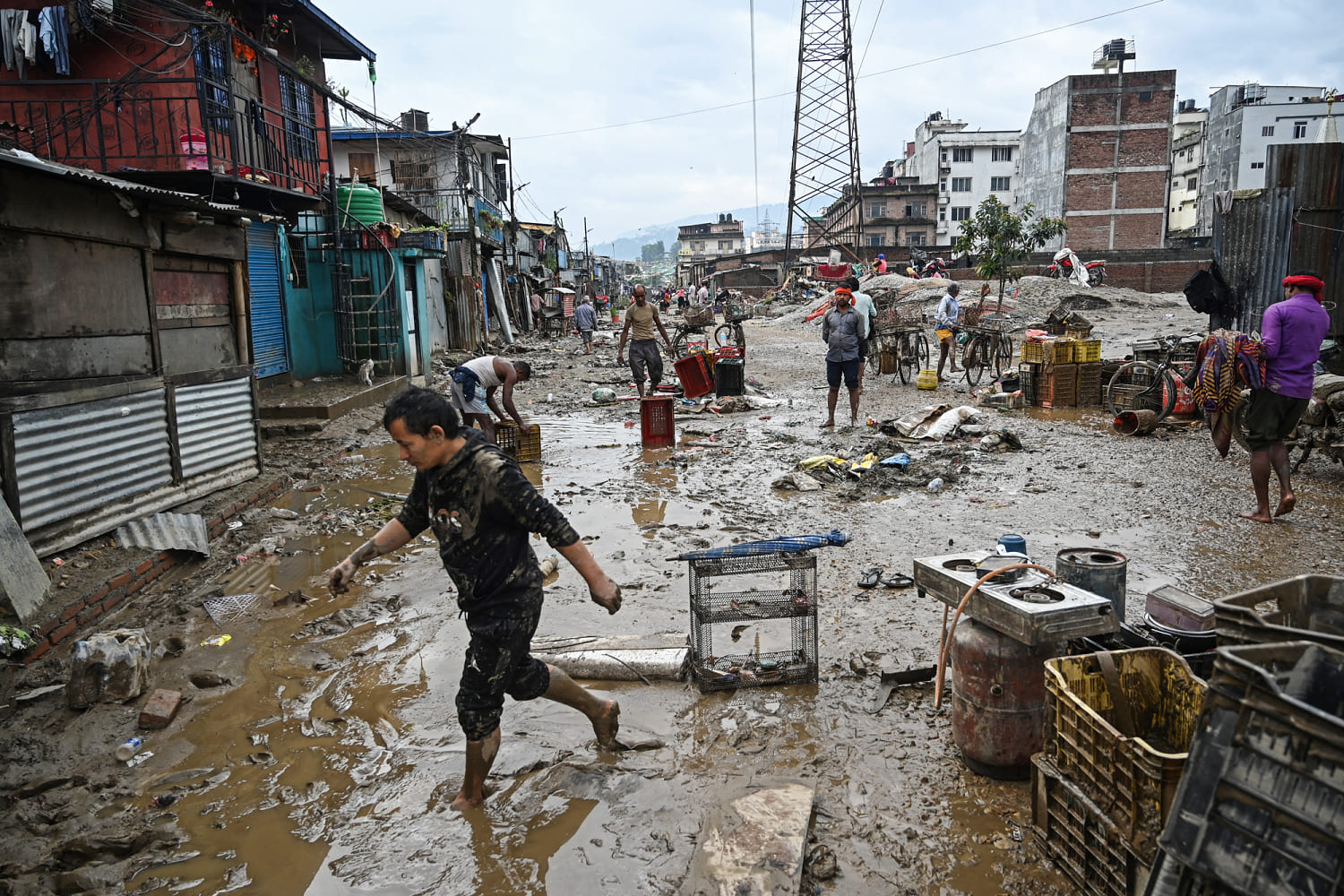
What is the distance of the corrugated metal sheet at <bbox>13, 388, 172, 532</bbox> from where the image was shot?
17.2ft

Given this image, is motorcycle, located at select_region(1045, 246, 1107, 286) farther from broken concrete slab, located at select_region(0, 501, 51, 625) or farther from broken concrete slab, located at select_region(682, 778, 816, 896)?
broken concrete slab, located at select_region(0, 501, 51, 625)

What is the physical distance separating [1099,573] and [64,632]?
5586 millimetres

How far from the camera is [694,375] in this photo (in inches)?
519

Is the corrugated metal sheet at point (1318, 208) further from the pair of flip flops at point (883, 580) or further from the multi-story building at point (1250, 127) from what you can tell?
the multi-story building at point (1250, 127)

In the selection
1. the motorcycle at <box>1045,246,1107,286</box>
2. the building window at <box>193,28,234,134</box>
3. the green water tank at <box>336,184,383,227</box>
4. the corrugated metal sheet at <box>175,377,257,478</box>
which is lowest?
the corrugated metal sheet at <box>175,377,257,478</box>

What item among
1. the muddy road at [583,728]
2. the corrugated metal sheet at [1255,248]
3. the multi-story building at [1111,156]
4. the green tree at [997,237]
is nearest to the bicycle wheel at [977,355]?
the corrugated metal sheet at [1255,248]

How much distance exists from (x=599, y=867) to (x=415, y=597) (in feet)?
10.1

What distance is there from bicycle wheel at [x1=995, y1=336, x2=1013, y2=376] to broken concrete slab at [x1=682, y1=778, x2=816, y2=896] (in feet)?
41.9

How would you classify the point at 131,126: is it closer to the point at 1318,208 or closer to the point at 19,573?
the point at 19,573

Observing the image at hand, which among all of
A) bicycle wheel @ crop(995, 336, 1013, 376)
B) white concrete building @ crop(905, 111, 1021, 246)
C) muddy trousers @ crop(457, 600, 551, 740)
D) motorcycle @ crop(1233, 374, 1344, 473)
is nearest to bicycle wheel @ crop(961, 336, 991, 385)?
bicycle wheel @ crop(995, 336, 1013, 376)

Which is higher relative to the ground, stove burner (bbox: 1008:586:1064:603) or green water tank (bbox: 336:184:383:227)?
green water tank (bbox: 336:184:383:227)

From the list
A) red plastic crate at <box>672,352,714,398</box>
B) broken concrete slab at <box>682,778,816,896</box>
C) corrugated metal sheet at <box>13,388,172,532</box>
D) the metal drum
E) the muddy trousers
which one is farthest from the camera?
red plastic crate at <box>672,352,714,398</box>

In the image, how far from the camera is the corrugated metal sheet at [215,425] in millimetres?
6969

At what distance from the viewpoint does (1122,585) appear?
11.6 ft
